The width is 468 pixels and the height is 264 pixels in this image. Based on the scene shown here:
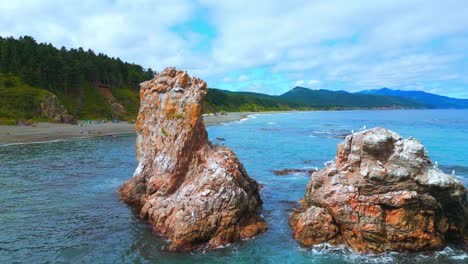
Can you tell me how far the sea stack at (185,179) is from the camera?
82.5 ft

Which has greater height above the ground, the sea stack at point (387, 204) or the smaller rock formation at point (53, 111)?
the smaller rock formation at point (53, 111)

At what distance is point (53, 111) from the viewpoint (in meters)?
111

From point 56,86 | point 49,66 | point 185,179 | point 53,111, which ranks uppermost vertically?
point 49,66

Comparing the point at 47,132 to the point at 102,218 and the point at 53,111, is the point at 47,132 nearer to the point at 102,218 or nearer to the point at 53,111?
the point at 53,111

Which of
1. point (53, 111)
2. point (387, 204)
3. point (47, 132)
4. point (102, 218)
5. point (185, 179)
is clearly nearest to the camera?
point (387, 204)

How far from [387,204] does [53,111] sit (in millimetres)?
112869

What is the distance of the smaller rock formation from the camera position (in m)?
110

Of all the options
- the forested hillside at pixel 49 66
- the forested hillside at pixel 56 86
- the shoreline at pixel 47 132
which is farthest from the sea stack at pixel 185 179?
the forested hillside at pixel 49 66

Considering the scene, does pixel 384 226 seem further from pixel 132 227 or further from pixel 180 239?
pixel 132 227

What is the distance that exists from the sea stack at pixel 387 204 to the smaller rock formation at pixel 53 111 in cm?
10501

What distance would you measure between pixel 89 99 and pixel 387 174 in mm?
139502

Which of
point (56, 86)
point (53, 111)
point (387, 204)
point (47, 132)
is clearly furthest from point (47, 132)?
point (387, 204)

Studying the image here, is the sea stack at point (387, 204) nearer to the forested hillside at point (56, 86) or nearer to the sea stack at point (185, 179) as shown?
the sea stack at point (185, 179)

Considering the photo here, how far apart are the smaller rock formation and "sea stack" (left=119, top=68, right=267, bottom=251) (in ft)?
273
